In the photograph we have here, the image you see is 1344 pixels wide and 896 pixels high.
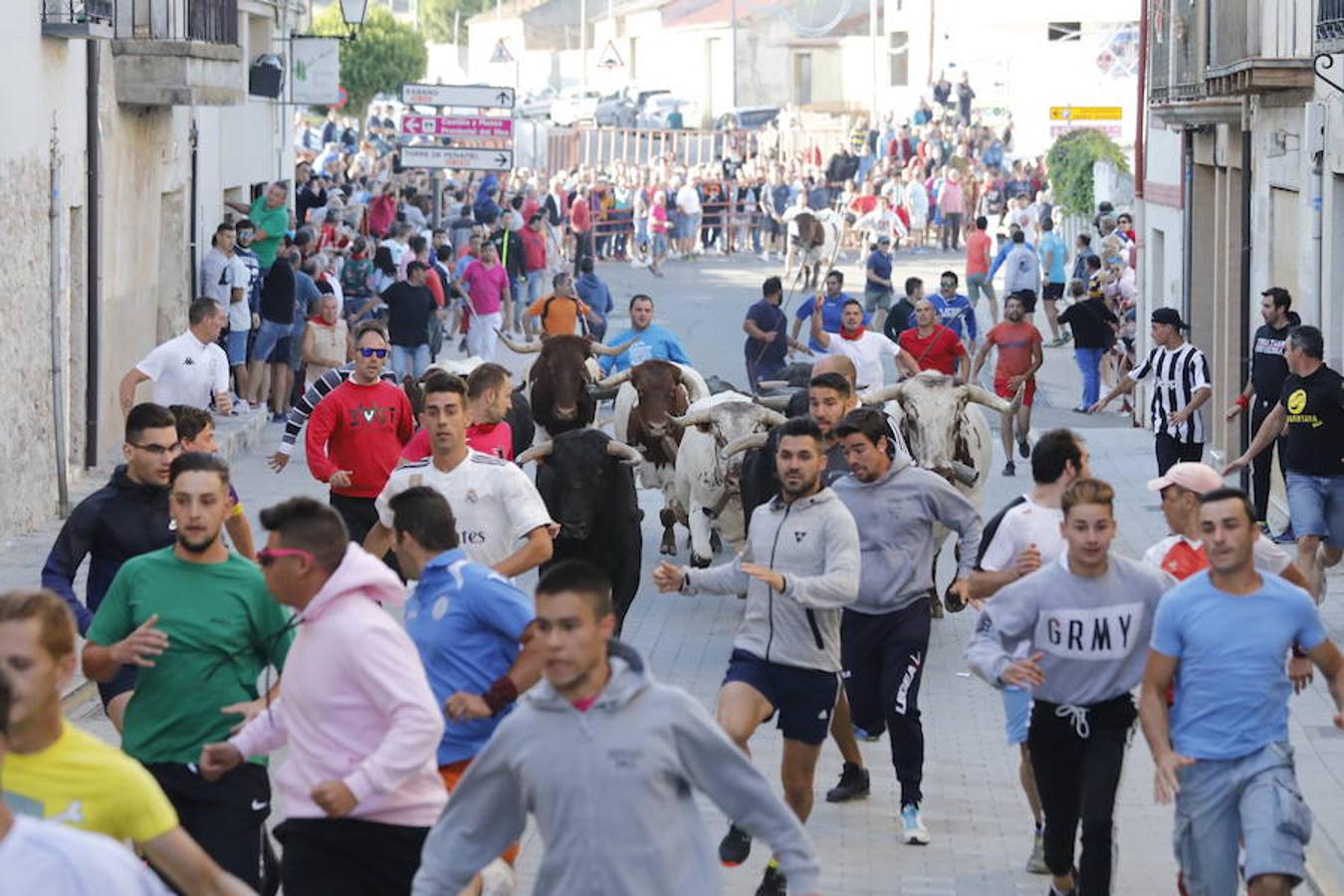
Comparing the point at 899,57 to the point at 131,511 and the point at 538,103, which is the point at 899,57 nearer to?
the point at 538,103

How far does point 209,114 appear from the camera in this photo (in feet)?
91.6

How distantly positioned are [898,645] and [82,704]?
4.56 metres

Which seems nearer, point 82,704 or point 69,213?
point 82,704

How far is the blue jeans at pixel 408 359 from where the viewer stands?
82.6 ft

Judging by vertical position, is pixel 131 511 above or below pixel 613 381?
below

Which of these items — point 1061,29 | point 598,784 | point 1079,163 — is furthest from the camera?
point 1061,29

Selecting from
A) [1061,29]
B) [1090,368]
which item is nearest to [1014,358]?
[1090,368]

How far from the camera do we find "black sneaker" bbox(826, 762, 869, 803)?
1123 cm

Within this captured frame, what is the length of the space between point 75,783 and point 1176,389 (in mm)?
12886

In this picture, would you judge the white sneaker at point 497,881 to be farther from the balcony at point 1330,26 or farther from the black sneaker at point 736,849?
the balcony at point 1330,26

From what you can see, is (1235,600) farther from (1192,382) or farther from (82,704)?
(1192,382)

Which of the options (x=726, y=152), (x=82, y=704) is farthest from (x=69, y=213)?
(x=726, y=152)

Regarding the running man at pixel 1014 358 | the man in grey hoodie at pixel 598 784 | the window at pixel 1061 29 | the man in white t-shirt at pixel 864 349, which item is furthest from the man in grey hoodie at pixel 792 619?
the window at pixel 1061 29

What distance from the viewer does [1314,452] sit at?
14586 mm
